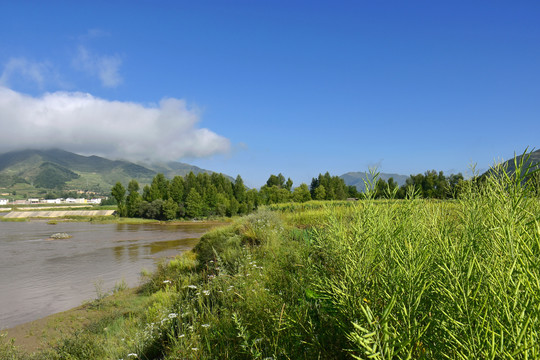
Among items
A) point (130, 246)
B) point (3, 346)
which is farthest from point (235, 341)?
point (130, 246)

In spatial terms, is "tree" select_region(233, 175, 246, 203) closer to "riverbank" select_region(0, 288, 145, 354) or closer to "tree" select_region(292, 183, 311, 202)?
"tree" select_region(292, 183, 311, 202)

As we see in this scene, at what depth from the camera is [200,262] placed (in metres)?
11.2

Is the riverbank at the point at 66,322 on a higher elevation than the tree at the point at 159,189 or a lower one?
lower

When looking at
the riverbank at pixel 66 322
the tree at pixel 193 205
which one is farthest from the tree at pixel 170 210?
the riverbank at pixel 66 322

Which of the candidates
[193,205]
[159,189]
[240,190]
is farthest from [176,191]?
[240,190]

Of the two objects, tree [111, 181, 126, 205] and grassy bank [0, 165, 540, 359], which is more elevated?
tree [111, 181, 126, 205]

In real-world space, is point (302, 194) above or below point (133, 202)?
above

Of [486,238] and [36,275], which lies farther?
[36,275]

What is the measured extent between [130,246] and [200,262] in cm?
1715

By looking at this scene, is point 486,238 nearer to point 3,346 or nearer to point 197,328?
point 197,328

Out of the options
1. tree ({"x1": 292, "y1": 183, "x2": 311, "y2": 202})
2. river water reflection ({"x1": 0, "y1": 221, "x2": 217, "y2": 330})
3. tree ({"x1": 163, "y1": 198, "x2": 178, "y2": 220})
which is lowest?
river water reflection ({"x1": 0, "y1": 221, "x2": 217, "y2": 330})

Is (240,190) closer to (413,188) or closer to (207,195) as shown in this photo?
(207,195)

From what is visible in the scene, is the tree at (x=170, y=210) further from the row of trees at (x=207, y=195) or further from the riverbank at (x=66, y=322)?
the riverbank at (x=66, y=322)

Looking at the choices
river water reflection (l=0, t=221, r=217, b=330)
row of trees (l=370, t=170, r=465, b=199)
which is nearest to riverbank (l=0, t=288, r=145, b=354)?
river water reflection (l=0, t=221, r=217, b=330)
